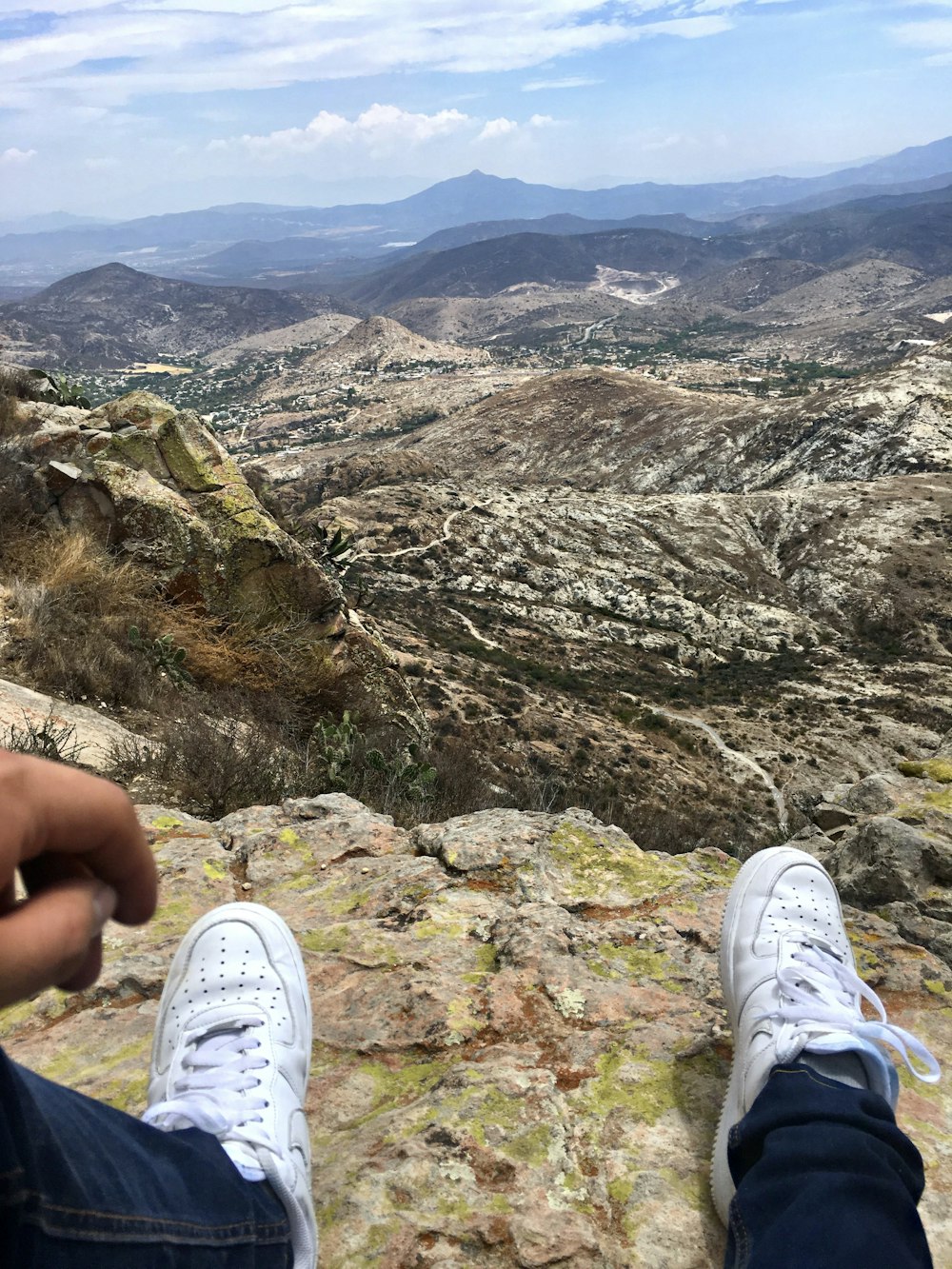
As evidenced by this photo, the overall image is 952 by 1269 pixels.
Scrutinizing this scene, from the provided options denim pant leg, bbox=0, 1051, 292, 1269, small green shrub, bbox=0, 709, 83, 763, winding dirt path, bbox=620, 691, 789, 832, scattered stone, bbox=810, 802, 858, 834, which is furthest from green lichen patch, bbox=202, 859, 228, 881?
winding dirt path, bbox=620, 691, 789, 832

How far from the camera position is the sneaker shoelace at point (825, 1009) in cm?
205

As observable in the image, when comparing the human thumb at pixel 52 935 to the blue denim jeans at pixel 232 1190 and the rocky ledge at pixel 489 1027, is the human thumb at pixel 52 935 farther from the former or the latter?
the rocky ledge at pixel 489 1027

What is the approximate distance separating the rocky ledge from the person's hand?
4.86 feet

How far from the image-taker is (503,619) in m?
32.8

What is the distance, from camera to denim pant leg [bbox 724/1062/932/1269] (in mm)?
1509

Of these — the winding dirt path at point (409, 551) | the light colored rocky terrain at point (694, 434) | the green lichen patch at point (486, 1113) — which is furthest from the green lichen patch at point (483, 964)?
the light colored rocky terrain at point (694, 434)

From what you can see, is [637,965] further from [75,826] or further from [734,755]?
[734,755]

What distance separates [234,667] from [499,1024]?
522 cm

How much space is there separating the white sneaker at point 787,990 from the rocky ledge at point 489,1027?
226 millimetres

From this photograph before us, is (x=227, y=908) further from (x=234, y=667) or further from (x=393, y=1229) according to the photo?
(x=234, y=667)

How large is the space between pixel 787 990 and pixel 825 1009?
13cm

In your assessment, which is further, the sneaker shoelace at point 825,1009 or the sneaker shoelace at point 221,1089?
the sneaker shoelace at point 825,1009

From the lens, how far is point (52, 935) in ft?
2.67

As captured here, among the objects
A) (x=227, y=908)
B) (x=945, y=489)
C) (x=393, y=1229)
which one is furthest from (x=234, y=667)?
(x=945, y=489)
